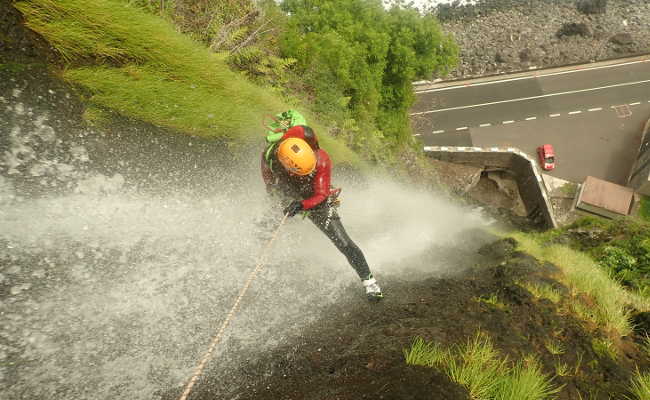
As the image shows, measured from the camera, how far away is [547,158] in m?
24.5

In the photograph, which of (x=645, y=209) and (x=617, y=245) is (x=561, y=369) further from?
(x=645, y=209)

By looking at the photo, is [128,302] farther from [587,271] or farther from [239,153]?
[587,271]

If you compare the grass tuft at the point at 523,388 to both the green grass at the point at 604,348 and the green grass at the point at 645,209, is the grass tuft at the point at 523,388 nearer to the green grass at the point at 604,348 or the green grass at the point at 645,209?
the green grass at the point at 604,348

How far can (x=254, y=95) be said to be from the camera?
8.80m

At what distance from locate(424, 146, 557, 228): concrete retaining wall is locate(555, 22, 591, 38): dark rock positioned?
72.3 feet

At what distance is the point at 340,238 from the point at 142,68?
203 inches

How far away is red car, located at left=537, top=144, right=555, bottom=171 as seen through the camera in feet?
80.2

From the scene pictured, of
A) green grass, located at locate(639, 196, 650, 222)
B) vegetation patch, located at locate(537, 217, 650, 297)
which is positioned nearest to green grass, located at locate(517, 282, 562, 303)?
vegetation patch, located at locate(537, 217, 650, 297)

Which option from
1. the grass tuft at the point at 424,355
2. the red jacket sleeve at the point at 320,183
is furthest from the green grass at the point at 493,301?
the red jacket sleeve at the point at 320,183

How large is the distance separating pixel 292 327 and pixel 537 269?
513 centimetres

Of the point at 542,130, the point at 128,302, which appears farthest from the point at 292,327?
the point at 542,130

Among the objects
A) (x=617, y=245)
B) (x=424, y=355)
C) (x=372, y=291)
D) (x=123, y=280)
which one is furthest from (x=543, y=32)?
(x=123, y=280)

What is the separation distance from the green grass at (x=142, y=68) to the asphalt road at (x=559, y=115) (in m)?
22.2

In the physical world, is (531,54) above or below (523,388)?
below
